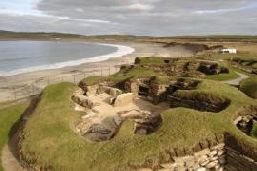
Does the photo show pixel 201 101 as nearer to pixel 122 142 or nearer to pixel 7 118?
pixel 122 142

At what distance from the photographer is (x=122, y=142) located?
17250 millimetres

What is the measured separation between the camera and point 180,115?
749 inches

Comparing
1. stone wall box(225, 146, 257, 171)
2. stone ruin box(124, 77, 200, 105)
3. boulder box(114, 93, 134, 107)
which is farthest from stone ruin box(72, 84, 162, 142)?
stone wall box(225, 146, 257, 171)

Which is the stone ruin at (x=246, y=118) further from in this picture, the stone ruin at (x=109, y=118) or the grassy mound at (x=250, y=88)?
the grassy mound at (x=250, y=88)

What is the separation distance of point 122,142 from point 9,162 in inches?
270

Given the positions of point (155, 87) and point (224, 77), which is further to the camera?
point (224, 77)

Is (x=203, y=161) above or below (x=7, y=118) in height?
above

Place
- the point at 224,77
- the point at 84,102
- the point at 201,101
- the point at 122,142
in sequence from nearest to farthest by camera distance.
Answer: the point at 122,142
the point at 201,101
the point at 84,102
the point at 224,77

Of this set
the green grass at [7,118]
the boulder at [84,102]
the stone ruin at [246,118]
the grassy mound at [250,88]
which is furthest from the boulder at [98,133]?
the grassy mound at [250,88]

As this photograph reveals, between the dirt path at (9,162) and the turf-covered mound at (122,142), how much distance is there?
554mm

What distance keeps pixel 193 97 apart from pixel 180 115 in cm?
572

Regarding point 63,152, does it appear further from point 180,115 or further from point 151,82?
point 151,82

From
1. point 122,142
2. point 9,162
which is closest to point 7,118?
point 9,162

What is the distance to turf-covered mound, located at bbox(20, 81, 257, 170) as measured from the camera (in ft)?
52.7
